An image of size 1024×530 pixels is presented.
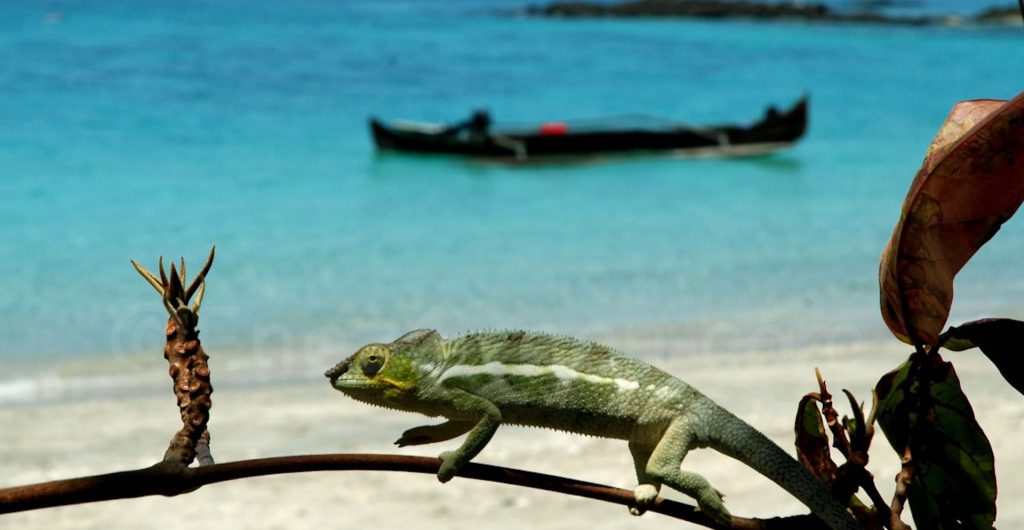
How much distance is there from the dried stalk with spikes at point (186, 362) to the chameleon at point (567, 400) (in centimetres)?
18

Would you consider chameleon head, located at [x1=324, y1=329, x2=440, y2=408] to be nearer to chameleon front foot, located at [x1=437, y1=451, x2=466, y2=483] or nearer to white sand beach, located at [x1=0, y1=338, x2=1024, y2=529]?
chameleon front foot, located at [x1=437, y1=451, x2=466, y2=483]

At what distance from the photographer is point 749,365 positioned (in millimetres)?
10461

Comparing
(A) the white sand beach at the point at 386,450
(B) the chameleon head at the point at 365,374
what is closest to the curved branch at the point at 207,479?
(B) the chameleon head at the point at 365,374

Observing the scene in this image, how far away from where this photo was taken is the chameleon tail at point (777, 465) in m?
1.08

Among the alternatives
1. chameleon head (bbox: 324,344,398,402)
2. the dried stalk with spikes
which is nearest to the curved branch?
the dried stalk with spikes

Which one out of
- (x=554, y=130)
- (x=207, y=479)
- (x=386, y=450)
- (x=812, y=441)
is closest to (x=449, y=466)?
(x=207, y=479)

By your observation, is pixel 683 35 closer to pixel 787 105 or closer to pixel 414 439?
pixel 787 105

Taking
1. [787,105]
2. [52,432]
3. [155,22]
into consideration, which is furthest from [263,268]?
[155,22]

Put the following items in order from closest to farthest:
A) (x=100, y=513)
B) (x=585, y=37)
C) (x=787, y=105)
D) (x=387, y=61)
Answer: (x=100, y=513), (x=787, y=105), (x=387, y=61), (x=585, y=37)

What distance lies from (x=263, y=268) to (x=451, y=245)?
275cm

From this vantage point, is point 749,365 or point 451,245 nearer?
point 749,365

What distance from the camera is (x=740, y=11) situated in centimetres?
5391

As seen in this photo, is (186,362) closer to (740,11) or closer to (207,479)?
(207,479)

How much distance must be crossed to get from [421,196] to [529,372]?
19.6 m
